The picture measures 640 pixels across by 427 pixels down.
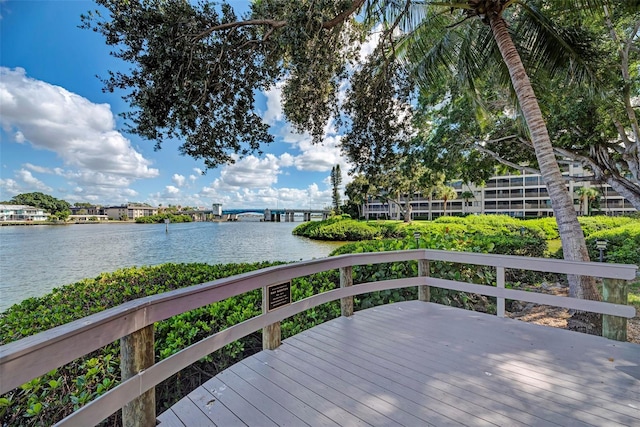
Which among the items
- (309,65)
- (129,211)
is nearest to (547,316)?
(309,65)

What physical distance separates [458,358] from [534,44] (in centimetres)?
629

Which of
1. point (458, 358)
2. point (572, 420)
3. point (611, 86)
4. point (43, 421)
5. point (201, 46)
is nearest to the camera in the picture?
point (572, 420)

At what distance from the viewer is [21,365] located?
115cm

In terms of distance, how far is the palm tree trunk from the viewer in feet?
14.0

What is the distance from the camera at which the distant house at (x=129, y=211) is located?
3772 centimetres

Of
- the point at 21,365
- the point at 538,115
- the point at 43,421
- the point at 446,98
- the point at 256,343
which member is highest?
the point at 446,98

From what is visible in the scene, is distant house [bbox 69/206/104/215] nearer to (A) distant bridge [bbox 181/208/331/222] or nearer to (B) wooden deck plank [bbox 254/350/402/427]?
(A) distant bridge [bbox 181/208/331/222]

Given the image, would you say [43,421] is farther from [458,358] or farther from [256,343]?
[458,358]

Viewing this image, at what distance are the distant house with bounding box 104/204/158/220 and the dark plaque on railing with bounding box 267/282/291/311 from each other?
42386 mm

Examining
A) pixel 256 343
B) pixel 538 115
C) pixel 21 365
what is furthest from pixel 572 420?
pixel 538 115

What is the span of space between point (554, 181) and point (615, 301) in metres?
2.07

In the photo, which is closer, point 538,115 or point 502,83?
point 538,115

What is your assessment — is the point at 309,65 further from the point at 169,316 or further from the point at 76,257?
the point at 76,257

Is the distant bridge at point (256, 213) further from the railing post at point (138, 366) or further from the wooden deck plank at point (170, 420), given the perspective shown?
the railing post at point (138, 366)
